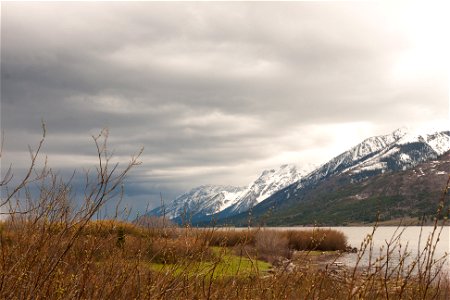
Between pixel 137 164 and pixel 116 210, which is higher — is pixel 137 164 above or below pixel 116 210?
above

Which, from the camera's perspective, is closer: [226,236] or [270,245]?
[226,236]

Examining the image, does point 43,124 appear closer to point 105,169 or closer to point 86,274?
point 105,169

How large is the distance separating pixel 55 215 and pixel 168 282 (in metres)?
1.11

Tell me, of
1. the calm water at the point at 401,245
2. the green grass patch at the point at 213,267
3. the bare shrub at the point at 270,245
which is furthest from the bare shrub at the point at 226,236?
the bare shrub at the point at 270,245

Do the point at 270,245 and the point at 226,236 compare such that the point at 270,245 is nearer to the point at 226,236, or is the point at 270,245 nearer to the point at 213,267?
the point at 226,236

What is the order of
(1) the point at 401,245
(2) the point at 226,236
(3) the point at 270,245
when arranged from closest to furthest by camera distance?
(1) the point at 401,245 → (2) the point at 226,236 → (3) the point at 270,245

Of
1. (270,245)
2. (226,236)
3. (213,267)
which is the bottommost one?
(270,245)

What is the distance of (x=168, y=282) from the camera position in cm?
389

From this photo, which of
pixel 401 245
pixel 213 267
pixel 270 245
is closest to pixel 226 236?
pixel 213 267

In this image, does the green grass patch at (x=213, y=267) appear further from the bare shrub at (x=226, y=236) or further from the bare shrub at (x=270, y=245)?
the bare shrub at (x=270, y=245)

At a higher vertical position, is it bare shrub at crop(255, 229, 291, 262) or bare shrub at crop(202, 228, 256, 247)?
bare shrub at crop(202, 228, 256, 247)

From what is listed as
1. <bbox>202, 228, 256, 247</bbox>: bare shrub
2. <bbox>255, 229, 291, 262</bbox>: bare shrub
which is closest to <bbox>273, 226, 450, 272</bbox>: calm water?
<bbox>202, 228, 256, 247</bbox>: bare shrub

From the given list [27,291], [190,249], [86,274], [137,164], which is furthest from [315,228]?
[27,291]

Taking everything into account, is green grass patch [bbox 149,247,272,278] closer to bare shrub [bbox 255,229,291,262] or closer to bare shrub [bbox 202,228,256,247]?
bare shrub [bbox 202,228,256,247]
